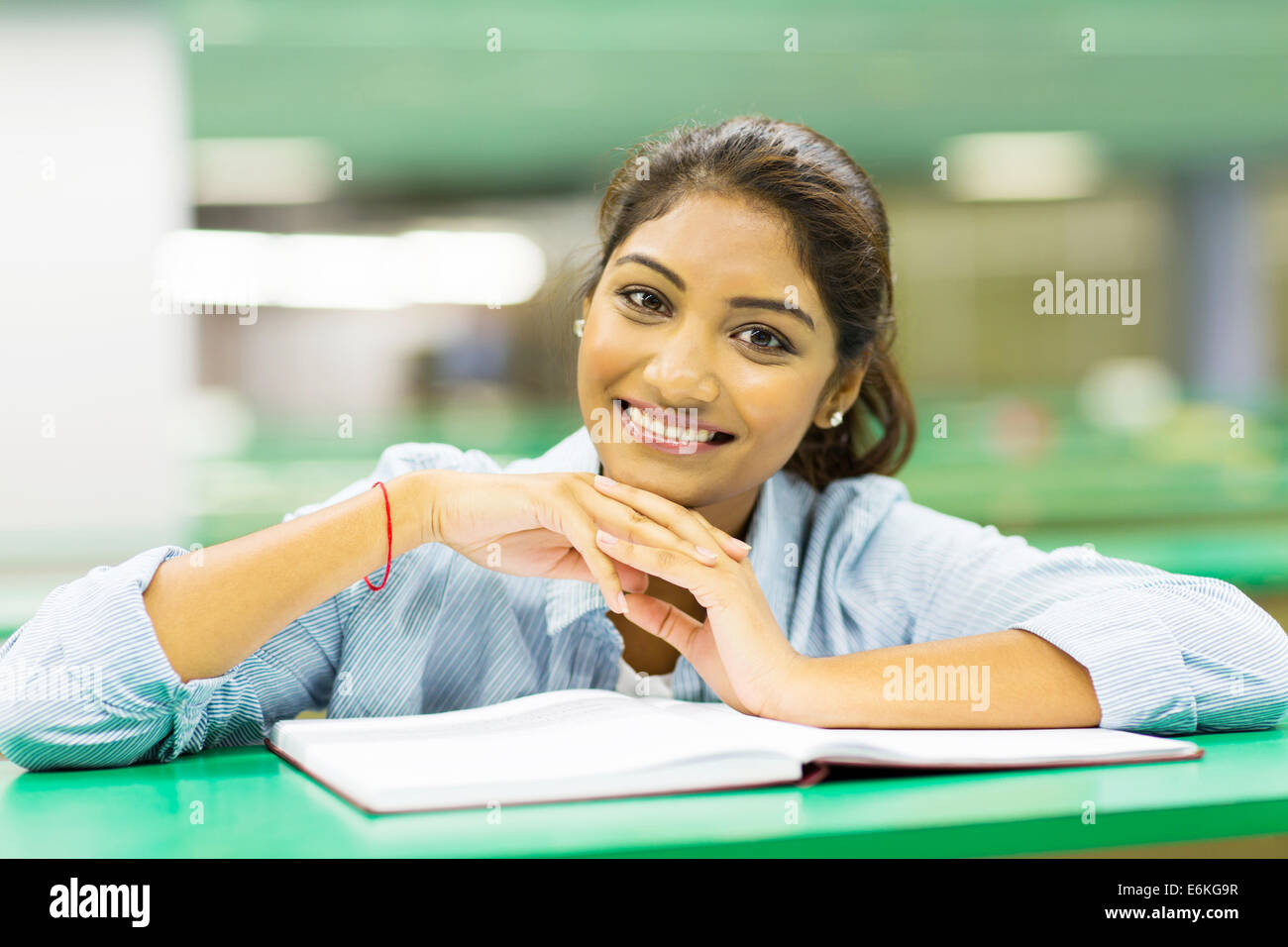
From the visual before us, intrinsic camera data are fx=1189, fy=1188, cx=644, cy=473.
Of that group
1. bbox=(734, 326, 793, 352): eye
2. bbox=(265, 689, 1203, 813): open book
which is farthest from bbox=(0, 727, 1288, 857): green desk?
bbox=(734, 326, 793, 352): eye

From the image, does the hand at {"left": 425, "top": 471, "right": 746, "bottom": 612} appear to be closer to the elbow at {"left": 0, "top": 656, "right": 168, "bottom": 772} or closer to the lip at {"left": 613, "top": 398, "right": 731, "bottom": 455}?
the lip at {"left": 613, "top": 398, "right": 731, "bottom": 455}

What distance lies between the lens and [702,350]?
1.31 m

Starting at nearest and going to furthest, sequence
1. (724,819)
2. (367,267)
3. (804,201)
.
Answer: (724,819), (804,201), (367,267)

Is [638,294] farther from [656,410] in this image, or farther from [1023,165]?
[1023,165]

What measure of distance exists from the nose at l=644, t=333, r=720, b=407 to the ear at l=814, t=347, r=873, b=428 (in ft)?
0.89

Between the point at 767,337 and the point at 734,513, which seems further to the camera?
the point at 734,513

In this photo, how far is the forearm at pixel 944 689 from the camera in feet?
3.63

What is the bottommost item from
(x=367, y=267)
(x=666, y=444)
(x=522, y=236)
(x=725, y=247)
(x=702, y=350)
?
(x=666, y=444)

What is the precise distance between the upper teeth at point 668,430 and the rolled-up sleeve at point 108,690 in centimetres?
49

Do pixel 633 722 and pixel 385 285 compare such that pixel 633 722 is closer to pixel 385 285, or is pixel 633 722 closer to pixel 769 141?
pixel 769 141

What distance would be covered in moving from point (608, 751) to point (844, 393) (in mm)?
778

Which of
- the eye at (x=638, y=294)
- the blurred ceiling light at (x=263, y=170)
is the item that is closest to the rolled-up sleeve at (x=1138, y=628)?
the eye at (x=638, y=294)

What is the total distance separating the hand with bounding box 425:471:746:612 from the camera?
121 cm

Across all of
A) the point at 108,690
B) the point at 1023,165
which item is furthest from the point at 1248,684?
the point at 1023,165
